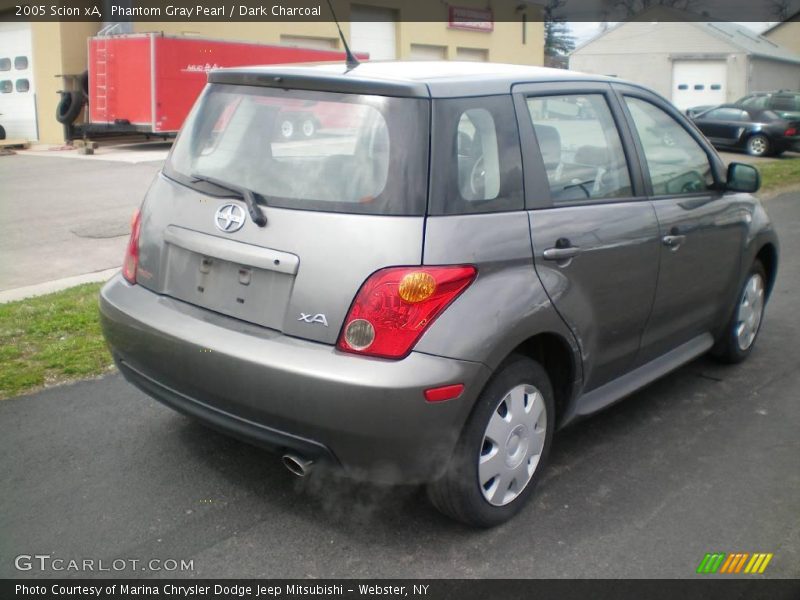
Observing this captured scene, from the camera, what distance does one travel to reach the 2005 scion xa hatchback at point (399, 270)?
3029mm

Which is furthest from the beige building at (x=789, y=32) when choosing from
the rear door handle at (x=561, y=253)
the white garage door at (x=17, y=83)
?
the rear door handle at (x=561, y=253)

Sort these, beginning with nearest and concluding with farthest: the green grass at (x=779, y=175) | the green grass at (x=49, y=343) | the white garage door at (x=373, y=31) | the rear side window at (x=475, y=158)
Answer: the rear side window at (x=475, y=158)
the green grass at (x=49, y=343)
the green grass at (x=779, y=175)
the white garage door at (x=373, y=31)

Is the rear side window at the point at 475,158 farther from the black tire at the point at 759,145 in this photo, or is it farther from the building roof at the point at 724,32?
the building roof at the point at 724,32

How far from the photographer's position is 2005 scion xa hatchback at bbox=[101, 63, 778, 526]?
3029 mm

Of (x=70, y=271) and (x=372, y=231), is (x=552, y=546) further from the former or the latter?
(x=70, y=271)

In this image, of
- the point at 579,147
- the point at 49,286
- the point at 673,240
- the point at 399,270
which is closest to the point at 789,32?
the point at 49,286

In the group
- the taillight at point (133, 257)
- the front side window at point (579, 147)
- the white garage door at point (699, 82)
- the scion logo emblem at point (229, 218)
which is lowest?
the taillight at point (133, 257)

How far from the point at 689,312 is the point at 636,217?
826 mm

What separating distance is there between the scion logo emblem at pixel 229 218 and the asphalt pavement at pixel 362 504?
3.73 ft

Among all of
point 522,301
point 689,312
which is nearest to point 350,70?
point 522,301

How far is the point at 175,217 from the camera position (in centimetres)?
357

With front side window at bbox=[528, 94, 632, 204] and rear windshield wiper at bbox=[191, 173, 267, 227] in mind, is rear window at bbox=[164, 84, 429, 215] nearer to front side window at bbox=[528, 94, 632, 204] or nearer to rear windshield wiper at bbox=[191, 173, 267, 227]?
rear windshield wiper at bbox=[191, 173, 267, 227]

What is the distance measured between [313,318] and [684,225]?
2.20 meters

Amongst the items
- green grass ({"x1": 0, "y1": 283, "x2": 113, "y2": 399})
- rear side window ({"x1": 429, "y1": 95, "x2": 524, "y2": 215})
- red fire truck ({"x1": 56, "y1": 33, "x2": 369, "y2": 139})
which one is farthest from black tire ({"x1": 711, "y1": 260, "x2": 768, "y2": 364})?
red fire truck ({"x1": 56, "y1": 33, "x2": 369, "y2": 139})
